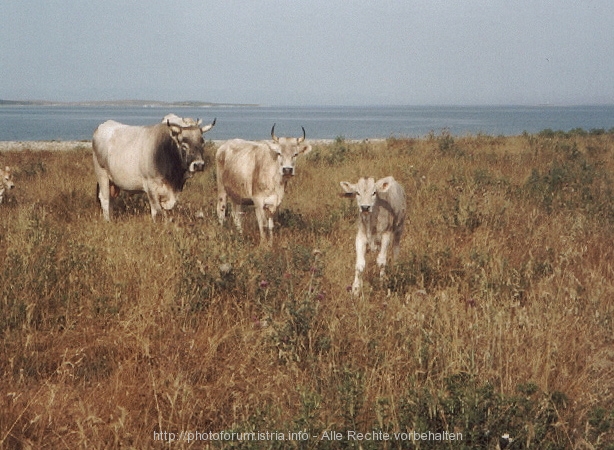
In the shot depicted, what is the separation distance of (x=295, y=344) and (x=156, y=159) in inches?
225

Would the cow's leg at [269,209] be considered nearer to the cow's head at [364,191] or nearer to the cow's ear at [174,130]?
the cow's ear at [174,130]

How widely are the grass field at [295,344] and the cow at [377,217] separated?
9.5 inches

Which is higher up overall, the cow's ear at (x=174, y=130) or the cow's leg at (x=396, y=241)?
the cow's ear at (x=174, y=130)

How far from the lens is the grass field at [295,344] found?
304cm

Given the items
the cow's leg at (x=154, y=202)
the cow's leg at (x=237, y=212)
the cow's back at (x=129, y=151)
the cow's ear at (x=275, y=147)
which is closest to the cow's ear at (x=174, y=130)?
the cow's back at (x=129, y=151)

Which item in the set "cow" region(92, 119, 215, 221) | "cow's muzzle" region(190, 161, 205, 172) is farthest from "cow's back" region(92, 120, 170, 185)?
"cow's muzzle" region(190, 161, 205, 172)

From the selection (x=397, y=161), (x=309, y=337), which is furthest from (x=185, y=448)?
(x=397, y=161)

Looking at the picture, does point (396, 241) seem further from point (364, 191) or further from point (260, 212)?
point (260, 212)

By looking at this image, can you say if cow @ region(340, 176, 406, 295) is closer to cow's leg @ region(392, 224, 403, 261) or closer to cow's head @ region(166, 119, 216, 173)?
cow's leg @ region(392, 224, 403, 261)

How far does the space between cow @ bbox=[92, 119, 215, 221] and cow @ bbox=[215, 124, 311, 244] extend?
0.69 m

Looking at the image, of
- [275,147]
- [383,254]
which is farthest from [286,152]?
[383,254]

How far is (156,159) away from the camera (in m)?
8.86

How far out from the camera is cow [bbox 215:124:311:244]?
798cm

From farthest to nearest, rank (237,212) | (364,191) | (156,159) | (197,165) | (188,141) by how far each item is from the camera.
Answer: (237,212)
(156,159)
(188,141)
(197,165)
(364,191)
